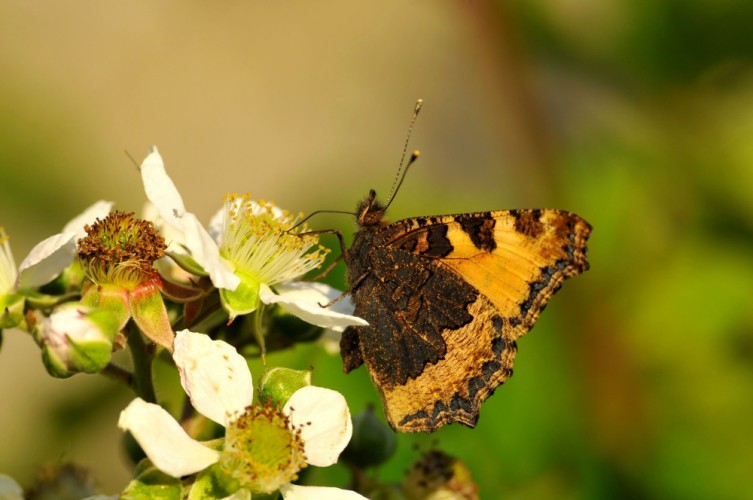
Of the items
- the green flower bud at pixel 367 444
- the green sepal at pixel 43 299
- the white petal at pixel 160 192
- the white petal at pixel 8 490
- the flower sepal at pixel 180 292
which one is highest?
the white petal at pixel 160 192

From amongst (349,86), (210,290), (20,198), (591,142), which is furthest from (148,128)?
(210,290)

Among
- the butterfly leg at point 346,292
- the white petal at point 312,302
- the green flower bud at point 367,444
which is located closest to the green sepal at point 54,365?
the white petal at point 312,302

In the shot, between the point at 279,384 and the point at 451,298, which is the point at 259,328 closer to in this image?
the point at 279,384

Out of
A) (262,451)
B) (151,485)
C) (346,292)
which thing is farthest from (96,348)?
(346,292)

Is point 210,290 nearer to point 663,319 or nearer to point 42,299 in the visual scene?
point 42,299

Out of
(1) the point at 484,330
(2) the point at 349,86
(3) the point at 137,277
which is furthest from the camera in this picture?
(2) the point at 349,86

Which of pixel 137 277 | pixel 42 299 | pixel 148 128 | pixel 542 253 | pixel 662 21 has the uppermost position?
pixel 662 21

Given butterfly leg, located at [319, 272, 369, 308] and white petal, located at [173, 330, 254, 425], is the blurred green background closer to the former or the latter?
butterfly leg, located at [319, 272, 369, 308]

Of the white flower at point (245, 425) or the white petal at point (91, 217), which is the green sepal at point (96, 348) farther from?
the white petal at point (91, 217)
